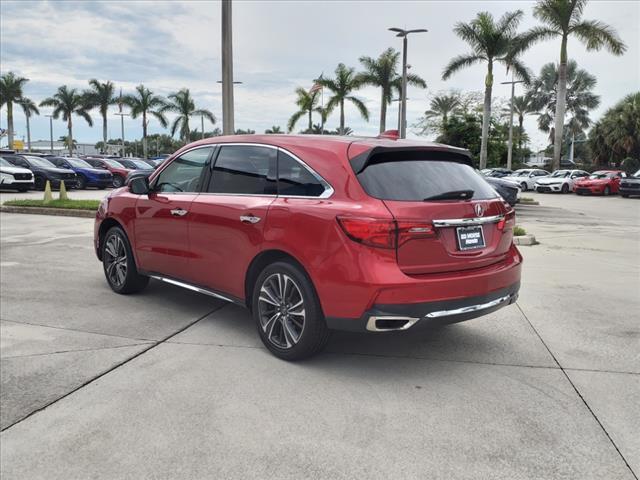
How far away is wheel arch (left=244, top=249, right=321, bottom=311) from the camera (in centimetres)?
Answer: 401

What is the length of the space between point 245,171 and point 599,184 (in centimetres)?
3222

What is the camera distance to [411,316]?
3621 millimetres

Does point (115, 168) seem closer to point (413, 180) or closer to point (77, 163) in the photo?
point (77, 163)

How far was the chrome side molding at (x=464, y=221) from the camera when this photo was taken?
3.71 metres

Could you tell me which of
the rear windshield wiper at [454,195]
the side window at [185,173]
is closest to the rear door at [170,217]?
the side window at [185,173]

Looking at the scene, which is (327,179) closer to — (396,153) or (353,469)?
(396,153)

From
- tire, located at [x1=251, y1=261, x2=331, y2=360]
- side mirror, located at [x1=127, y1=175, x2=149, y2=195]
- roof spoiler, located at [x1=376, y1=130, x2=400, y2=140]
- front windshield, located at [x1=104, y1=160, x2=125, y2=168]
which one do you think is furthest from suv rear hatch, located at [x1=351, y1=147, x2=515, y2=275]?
front windshield, located at [x1=104, y1=160, x2=125, y2=168]

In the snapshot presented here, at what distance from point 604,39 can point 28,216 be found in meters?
31.6

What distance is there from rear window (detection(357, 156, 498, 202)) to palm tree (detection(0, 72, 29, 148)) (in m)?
65.7

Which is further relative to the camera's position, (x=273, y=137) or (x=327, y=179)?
(x=273, y=137)

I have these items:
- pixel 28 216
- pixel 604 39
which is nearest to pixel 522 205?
pixel 604 39

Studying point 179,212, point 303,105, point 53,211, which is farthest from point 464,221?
point 303,105

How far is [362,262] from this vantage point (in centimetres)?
359

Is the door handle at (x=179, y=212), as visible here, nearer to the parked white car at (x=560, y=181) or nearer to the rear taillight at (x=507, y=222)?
the rear taillight at (x=507, y=222)
